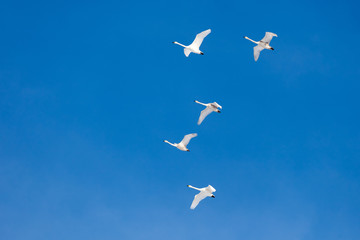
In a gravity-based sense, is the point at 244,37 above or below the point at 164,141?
above

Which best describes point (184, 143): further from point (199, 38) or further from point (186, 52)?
point (199, 38)

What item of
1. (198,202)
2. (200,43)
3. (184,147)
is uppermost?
(200,43)

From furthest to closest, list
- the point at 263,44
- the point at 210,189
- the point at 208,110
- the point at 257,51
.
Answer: the point at 257,51 < the point at 263,44 < the point at 208,110 < the point at 210,189


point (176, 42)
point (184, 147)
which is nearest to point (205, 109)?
point (184, 147)

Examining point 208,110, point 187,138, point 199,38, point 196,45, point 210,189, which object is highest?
point 199,38

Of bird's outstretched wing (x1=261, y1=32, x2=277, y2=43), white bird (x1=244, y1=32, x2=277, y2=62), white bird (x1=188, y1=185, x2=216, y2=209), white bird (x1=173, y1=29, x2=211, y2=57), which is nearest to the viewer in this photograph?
white bird (x1=188, y1=185, x2=216, y2=209)

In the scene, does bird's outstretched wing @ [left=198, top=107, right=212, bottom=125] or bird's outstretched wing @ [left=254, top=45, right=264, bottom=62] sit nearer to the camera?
bird's outstretched wing @ [left=198, top=107, right=212, bottom=125]

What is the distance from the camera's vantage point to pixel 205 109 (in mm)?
81438

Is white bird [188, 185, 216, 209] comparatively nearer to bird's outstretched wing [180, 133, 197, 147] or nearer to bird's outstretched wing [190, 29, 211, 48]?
bird's outstretched wing [180, 133, 197, 147]

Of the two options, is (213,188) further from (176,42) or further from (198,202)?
(176,42)

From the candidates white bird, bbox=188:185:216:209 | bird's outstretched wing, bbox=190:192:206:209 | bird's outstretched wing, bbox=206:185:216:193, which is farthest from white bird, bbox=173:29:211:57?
bird's outstretched wing, bbox=190:192:206:209

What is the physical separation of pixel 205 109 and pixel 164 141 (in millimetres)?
7729

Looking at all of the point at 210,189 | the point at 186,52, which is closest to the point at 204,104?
the point at 186,52

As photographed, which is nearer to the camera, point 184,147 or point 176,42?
point 184,147
